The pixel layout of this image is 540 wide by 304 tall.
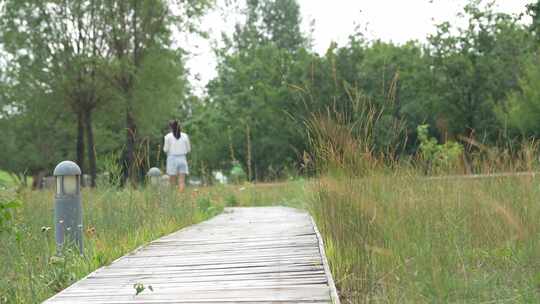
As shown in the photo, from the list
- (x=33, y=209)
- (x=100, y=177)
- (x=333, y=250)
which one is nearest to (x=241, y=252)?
(x=333, y=250)

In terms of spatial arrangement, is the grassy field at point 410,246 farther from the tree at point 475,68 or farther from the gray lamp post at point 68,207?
the tree at point 475,68

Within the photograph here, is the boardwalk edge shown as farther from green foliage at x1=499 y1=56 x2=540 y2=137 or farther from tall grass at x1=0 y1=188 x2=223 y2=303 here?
green foliage at x1=499 y1=56 x2=540 y2=137

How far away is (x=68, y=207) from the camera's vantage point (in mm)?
5051

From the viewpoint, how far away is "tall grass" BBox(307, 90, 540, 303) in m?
3.43

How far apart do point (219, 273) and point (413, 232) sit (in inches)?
48.8

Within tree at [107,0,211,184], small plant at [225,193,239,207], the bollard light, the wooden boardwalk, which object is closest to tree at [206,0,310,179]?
tree at [107,0,211,184]

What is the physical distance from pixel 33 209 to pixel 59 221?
246cm

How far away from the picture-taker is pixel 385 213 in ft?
13.0

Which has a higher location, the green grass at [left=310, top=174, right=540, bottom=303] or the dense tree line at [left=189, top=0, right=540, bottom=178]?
the dense tree line at [left=189, top=0, right=540, bottom=178]

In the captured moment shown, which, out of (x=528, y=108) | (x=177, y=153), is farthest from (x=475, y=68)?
(x=177, y=153)

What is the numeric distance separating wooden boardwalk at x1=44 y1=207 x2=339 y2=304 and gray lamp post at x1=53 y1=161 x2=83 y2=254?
411 mm

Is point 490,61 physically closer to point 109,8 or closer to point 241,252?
point 109,8

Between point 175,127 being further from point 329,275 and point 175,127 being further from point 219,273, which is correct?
point 329,275

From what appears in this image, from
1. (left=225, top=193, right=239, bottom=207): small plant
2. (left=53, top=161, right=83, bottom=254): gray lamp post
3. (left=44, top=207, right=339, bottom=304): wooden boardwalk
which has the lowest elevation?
(left=44, top=207, right=339, bottom=304): wooden boardwalk
